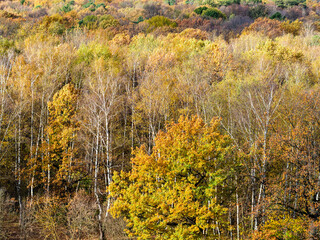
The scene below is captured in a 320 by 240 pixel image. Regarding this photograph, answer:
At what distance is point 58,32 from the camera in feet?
184

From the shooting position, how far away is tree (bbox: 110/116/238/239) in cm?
1902

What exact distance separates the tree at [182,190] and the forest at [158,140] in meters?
0.10

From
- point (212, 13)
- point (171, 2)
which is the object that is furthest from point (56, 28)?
point (171, 2)

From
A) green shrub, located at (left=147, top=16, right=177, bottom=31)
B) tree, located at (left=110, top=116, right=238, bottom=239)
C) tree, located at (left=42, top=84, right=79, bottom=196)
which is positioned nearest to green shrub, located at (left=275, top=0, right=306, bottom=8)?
green shrub, located at (left=147, top=16, right=177, bottom=31)

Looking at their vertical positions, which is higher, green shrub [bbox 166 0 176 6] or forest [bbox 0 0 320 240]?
green shrub [bbox 166 0 176 6]

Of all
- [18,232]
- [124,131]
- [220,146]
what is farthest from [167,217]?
[124,131]

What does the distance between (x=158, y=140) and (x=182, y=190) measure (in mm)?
4083

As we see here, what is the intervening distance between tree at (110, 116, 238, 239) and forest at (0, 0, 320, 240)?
10 centimetres

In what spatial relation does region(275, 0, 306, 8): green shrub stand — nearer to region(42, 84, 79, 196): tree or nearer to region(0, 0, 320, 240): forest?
region(0, 0, 320, 240): forest

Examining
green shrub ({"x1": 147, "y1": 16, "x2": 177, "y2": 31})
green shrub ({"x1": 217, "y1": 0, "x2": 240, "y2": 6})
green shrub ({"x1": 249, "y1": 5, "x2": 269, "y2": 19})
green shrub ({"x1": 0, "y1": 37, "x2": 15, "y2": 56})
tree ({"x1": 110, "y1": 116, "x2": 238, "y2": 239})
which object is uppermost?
green shrub ({"x1": 217, "y1": 0, "x2": 240, "y2": 6})

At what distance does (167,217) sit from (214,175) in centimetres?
408

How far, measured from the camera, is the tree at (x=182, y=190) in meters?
19.0

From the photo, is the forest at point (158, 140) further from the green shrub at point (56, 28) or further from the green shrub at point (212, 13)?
the green shrub at point (212, 13)

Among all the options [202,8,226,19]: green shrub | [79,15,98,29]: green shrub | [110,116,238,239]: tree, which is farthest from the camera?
[202,8,226,19]: green shrub
